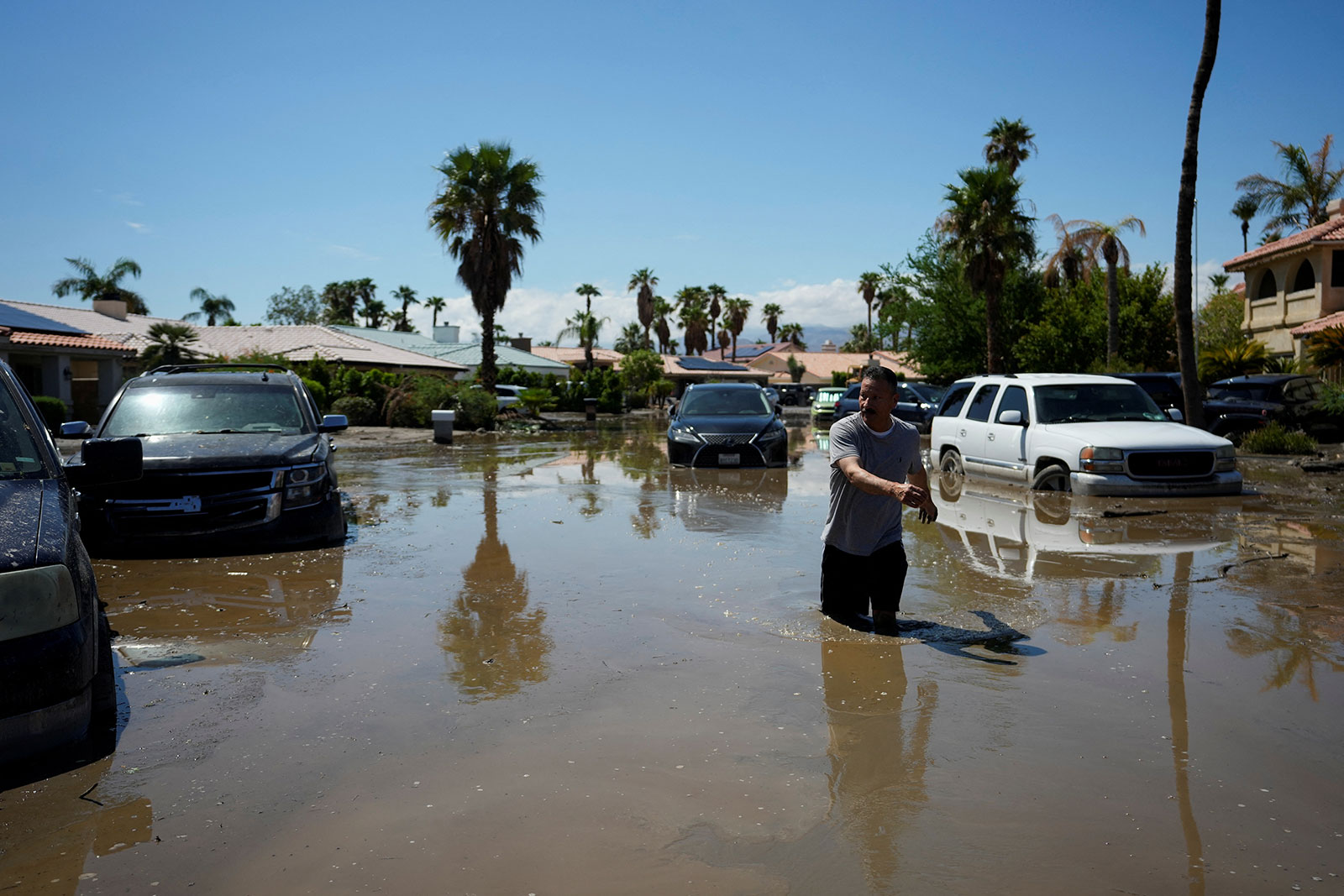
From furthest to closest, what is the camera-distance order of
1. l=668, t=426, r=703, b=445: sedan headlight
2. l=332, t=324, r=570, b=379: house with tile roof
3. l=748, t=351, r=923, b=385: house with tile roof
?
l=748, t=351, r=923, b=385: house with tile roof
l=332, t=324, r=570, b=379: house with tile roof
l=668, t=426, r=703, b=445: sedan headlight

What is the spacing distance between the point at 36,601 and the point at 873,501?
166 inches

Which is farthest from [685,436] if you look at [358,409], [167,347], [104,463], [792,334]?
[792,334]

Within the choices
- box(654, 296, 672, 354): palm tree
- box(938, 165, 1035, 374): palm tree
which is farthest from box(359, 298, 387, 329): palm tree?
box(938, 165, 1035, 374): palm tree

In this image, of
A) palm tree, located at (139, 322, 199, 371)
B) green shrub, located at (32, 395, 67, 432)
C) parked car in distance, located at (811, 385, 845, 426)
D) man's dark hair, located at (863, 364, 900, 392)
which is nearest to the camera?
man's dark hair, located at (863, 364, 900, 392)

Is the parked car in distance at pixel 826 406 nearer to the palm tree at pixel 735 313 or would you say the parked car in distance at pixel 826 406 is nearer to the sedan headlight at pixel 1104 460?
the sedan headlight at pixel 1104 460

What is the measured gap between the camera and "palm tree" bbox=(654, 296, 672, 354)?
331ft

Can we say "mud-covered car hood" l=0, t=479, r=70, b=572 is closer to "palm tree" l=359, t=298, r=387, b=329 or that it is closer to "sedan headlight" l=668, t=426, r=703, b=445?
"sedan headlight" l=668, t=426, r=703, b=445

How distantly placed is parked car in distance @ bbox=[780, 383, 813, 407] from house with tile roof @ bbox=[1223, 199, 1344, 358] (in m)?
32.3

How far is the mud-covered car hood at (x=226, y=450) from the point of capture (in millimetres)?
8477

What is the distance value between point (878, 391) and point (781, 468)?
11751 mm

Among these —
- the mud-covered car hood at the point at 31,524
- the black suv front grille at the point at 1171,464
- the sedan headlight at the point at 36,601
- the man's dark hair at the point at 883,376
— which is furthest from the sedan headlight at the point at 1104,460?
the sedan headlight at the point at 36,601

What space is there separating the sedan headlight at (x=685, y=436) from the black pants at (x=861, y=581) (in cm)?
1056

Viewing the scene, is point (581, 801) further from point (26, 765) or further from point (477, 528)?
point (477, 528)

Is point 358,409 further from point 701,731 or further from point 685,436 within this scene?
point 701,731
